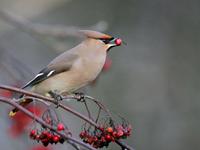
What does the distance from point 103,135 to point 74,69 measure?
88cm

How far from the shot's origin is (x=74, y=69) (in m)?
3.99

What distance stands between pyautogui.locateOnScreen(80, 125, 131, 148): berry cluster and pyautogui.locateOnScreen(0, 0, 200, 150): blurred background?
5392 mm

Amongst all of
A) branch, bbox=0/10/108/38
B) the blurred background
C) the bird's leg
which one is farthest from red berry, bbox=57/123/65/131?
the blurred background

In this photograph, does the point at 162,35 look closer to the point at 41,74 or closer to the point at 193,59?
the point at 193,59

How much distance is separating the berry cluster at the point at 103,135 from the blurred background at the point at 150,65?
539 cm

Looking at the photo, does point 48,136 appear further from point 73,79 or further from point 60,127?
point 73,79

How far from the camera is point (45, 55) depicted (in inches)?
387

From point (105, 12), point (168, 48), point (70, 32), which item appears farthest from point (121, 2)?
point (70, 32)

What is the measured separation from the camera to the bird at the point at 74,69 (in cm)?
393

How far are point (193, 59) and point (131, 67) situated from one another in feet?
3.09

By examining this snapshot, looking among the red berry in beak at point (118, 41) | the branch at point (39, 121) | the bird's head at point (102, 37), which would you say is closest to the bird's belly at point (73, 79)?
the bird's head at point (102, 37)

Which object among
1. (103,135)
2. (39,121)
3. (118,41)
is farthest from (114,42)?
(39,121)

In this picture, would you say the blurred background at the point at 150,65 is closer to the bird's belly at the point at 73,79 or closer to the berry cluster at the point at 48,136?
the bird's belly at the point at 73,79

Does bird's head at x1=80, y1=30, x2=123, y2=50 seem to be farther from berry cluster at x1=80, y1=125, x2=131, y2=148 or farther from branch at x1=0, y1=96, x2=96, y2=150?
branch at x1=0, y1=96, x2=96, y2=150
